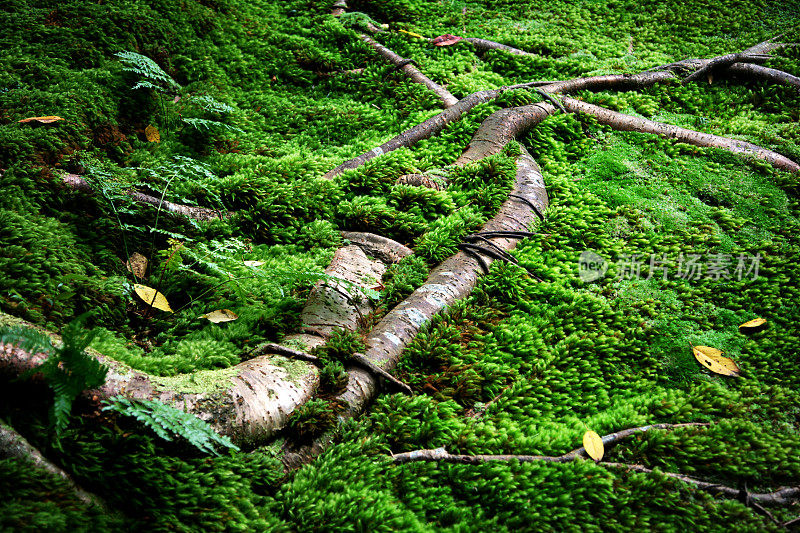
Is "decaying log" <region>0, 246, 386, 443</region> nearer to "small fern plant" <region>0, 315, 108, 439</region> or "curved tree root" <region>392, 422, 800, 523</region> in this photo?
"small fern plant" <region>0, 315, 108, 439</region>

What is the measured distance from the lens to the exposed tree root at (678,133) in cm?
459

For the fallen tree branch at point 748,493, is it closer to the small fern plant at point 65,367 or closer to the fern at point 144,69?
the small fern plant at point 65,367

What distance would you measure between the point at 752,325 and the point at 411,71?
4.96 metres

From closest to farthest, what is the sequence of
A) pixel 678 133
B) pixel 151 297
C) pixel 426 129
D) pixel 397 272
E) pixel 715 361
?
1. pixel 715 361
2. pixel 151 297
3. pixel 397 272
4. pixel 678 133
5. pixel 426 129

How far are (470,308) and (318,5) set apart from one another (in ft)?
21.9

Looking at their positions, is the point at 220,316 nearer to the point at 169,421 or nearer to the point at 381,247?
the point at 169,421

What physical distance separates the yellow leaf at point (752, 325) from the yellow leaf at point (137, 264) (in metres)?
4.51

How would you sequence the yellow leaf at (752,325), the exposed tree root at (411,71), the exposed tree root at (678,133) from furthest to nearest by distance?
the exposed tree root at (411,71), the exposed tree root at (678,133), the yellow leaf at (752,325)

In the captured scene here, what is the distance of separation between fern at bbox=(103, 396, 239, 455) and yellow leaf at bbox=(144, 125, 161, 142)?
10.6ft

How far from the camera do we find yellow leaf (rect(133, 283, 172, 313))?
3.14m

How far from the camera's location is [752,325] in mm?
3266

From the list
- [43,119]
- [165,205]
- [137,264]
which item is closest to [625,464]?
[137,264]

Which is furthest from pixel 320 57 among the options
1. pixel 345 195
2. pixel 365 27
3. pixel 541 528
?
pixel 541 528

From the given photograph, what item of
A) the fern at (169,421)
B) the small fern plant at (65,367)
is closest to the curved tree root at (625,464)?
the fern at (169,421)
